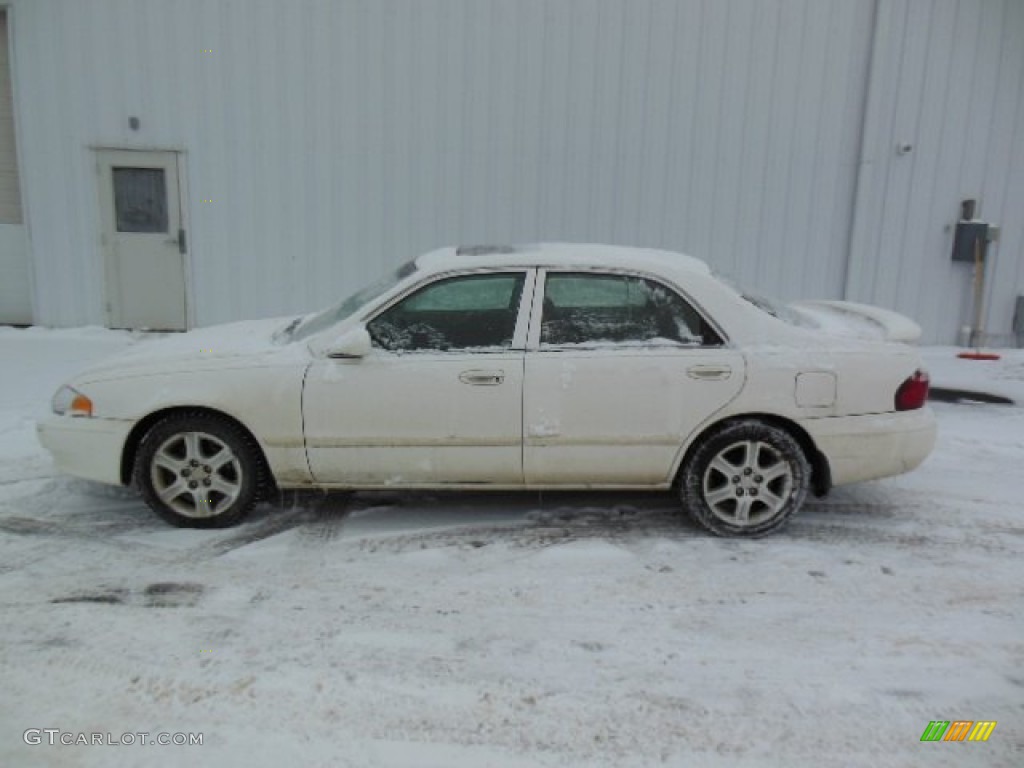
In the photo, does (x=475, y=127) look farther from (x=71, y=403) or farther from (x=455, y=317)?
(x=71, y=403)

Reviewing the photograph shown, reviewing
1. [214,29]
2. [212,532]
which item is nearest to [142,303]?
[214,29]

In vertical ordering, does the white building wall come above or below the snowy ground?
above

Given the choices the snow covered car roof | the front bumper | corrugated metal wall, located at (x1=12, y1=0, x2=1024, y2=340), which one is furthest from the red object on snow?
the front bumper

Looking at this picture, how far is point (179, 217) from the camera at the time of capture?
9.71 m

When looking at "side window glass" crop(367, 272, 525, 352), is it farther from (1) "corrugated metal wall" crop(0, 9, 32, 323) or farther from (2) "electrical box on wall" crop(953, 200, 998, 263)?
(1) "corrugated metal wall" crop(0, 9, 32, 323)

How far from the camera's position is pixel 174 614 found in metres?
3.68

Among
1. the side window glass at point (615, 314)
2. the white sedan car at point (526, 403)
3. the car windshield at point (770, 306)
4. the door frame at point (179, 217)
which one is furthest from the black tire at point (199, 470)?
the door frame at point (179, 217)

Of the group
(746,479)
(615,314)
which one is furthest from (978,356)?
(615,314)

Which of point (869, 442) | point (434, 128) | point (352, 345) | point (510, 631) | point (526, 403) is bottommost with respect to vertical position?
point (510, 631)

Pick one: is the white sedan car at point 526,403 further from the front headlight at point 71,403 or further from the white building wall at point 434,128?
the white building wall at point 434,128

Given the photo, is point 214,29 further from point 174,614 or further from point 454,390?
point 174,614

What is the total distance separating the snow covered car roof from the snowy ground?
1395 mm

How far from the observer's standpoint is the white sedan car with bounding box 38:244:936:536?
4.39 m

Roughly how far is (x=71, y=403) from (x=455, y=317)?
208 centimetres
